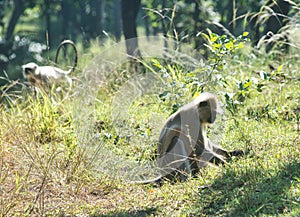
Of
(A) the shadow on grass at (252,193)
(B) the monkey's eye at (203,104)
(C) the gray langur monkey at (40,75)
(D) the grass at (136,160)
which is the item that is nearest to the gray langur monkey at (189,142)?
(B) the monkey's eye at (203,104)

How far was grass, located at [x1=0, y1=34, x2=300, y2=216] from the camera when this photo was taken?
158 inches

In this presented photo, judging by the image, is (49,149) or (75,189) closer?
(75,189)

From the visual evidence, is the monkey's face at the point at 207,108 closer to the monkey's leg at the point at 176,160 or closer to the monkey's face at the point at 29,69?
the monkey's leg at the point at 176,160

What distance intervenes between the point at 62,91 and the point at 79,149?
2.21 meters

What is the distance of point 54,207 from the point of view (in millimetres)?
4402

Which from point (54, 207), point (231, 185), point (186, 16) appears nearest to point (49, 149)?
point (54, 207)

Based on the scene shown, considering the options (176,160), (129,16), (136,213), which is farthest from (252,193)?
(129,16)

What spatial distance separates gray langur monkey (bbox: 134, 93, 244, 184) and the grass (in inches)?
4.7

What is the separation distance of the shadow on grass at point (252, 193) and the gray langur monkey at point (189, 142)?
0.35 metres

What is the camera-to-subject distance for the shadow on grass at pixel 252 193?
12.0ft

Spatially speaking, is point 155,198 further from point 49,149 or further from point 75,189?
point 49,149

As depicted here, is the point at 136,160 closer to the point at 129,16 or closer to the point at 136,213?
the point at 136,213

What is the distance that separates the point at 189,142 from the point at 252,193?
90 cm

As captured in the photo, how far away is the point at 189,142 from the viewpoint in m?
4.66
